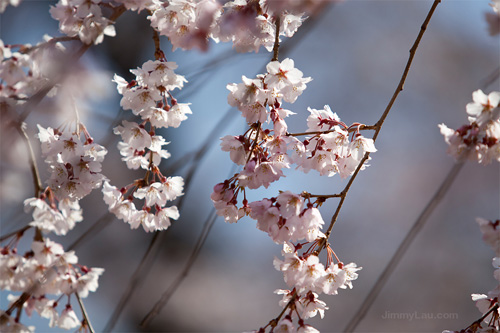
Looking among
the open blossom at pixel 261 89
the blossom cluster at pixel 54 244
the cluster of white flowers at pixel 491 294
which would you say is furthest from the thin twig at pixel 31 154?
the cluster of white flowers at pixel 491 294

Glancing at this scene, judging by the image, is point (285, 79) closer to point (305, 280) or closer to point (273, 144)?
point (273, 144)

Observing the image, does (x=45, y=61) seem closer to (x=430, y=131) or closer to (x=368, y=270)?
(x=368, y=270)

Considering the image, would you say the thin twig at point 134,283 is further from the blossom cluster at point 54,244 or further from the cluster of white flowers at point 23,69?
the cluster of white flowers at point 23,69

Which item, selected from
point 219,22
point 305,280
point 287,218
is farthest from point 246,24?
point 305,280

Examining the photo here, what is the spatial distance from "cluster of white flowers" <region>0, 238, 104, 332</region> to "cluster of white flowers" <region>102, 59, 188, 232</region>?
199 millimetres

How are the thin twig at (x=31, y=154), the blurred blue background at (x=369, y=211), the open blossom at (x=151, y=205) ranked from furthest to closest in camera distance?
the blurred blue background at (x=369, y=211) < the open blossom at (x=151, y=205) < the thin twig at (x=31, y=154)

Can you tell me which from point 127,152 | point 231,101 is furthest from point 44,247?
point 231,101

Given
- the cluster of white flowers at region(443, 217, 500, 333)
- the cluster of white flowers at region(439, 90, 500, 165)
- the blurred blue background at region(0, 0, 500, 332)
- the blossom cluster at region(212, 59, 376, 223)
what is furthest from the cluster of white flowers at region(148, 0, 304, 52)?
the blurred blue background at region(0, 0, 500, 332)

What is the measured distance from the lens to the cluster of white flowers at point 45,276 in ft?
3.20

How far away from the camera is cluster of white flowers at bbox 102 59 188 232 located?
85 cm

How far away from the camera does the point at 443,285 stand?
3.14 m

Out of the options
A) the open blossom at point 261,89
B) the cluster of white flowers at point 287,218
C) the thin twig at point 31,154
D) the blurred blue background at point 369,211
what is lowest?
the cluster of white flowers at point 287,218

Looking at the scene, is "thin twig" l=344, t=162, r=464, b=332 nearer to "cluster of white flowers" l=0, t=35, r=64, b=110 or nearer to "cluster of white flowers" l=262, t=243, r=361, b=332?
"cluster of white flowers" l=262, t=243, r=361, b=332

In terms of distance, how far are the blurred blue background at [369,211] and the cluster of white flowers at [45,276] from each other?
1602mm
